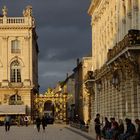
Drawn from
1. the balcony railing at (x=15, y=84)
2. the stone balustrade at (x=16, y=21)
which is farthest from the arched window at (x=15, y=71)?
the stone balustrade at (x=16, y=21)

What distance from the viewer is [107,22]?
54.9m

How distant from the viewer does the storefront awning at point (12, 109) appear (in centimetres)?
10212

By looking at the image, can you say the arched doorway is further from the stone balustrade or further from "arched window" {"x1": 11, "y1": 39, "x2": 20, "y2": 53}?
the stone balustrade

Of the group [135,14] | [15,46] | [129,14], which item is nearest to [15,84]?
[15,46]

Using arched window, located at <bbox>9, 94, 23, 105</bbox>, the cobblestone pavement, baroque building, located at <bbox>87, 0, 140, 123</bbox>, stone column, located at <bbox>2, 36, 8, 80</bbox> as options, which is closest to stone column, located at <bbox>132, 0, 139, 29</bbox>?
baroque building, located at <bbox>87, 0, 140, 123</bbox>

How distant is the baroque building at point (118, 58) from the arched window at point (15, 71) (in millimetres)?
41307

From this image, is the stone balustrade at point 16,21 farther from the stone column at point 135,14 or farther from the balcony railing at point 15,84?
the stone column at point 135,14

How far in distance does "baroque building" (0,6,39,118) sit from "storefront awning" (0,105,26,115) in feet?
→ 2.13

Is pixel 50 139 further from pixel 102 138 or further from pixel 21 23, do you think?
pixel 21 23

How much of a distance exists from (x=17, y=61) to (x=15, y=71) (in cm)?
175

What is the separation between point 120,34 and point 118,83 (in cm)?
369

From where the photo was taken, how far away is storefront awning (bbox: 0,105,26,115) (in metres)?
102

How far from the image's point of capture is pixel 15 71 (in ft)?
347

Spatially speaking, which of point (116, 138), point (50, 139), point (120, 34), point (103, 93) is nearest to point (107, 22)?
point (103, 93)
